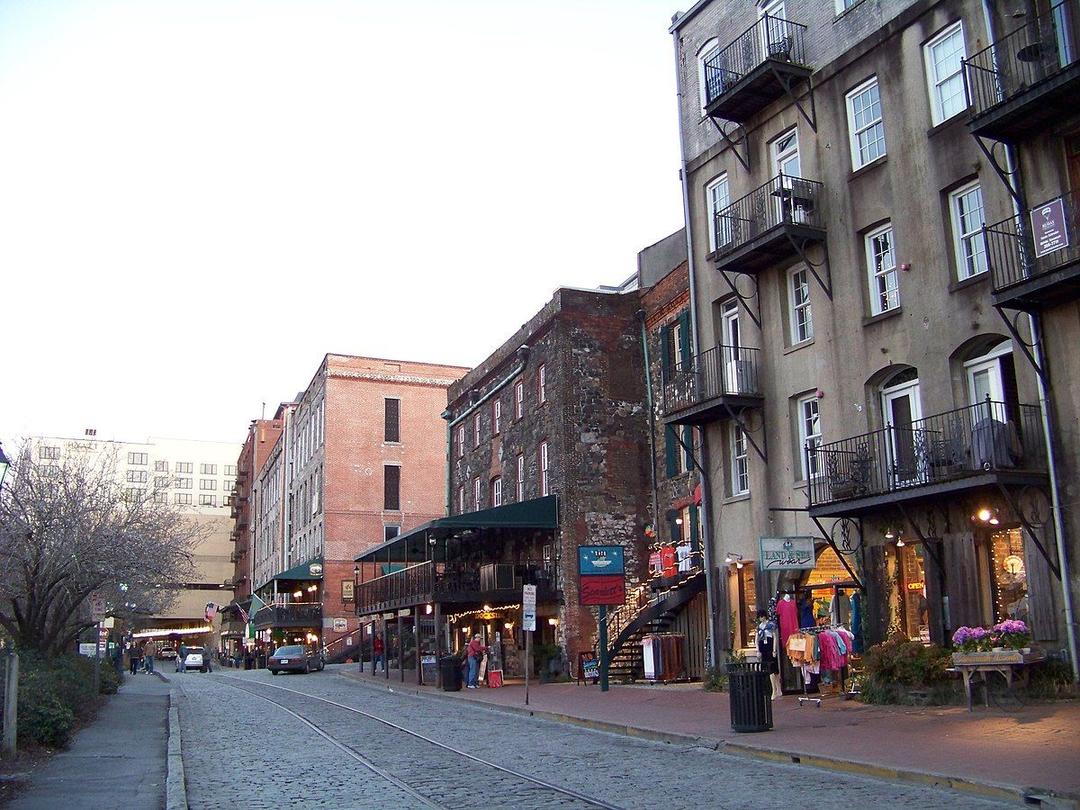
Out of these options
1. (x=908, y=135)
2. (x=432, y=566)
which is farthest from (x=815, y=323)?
(x=432, y=566)

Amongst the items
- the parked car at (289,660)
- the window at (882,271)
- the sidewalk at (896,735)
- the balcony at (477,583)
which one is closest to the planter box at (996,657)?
the sidewalk at (896,735)

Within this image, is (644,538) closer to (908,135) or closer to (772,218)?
(772,218)

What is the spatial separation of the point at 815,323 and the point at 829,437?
7.81ft

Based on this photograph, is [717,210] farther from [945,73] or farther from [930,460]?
[930,460]

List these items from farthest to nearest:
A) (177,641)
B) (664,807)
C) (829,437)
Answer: (177,641)
(829,437)
(664,807)

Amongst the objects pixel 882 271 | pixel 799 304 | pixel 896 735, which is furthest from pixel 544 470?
pixel 896 735

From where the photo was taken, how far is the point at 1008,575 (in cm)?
1770

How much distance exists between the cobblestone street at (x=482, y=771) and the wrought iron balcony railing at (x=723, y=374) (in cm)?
798

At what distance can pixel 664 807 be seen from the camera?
1030 centimetres

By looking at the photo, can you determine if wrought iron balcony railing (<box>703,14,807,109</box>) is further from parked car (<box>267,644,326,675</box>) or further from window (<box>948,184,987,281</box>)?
parked car (<box>267,644,326,675</box>)

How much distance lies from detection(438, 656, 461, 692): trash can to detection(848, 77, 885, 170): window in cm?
1704

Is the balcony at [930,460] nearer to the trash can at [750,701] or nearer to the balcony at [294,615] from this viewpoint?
the trash can at [750,701]

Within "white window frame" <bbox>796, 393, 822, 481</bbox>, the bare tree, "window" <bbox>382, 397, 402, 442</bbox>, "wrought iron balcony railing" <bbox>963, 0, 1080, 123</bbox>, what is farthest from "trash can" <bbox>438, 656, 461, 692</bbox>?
"window" <bbox>382, 397, 402, 442</bbox>

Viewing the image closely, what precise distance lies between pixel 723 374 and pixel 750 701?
401 inches
